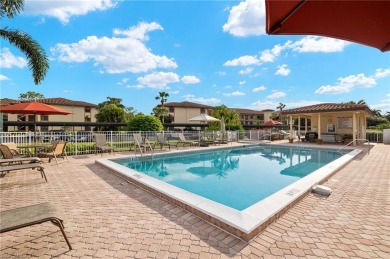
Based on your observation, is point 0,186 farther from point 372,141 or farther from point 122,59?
point 372,141

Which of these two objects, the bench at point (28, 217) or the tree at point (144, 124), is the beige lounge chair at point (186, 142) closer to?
the tree at point (144, 124)

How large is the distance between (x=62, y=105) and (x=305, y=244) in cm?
5409

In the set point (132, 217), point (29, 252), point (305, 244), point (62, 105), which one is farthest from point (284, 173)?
point (62, 105)

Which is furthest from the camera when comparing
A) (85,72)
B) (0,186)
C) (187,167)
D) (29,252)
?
(85,72)

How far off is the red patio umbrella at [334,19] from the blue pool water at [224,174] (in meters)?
4.28

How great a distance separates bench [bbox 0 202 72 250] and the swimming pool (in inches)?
87.2

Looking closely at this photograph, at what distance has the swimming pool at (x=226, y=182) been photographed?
3.67m

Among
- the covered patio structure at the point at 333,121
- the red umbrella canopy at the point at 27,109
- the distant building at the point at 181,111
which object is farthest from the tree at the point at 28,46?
the distant building at the point at 181,111

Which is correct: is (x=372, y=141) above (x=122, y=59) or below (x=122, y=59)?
below

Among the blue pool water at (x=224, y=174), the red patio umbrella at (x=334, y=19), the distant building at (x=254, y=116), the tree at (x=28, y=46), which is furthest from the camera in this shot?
the distant building at (x=254, y=116)

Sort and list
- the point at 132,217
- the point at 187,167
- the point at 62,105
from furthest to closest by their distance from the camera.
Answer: the point at 62,105
the point at 187,167
the point at 132,217

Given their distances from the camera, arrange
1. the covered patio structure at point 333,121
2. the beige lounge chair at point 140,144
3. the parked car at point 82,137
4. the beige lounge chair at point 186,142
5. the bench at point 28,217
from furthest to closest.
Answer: the covered patio structure at point 333,121, the beige lounge chair at point 186,142, the parked car at point 82,137, the beige lounge chair at point 140,144, the bench at point 28,217

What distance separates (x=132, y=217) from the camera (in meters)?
3.87

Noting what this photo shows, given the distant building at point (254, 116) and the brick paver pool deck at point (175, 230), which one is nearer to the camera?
the brick paver pool deck at point (175, 230)
